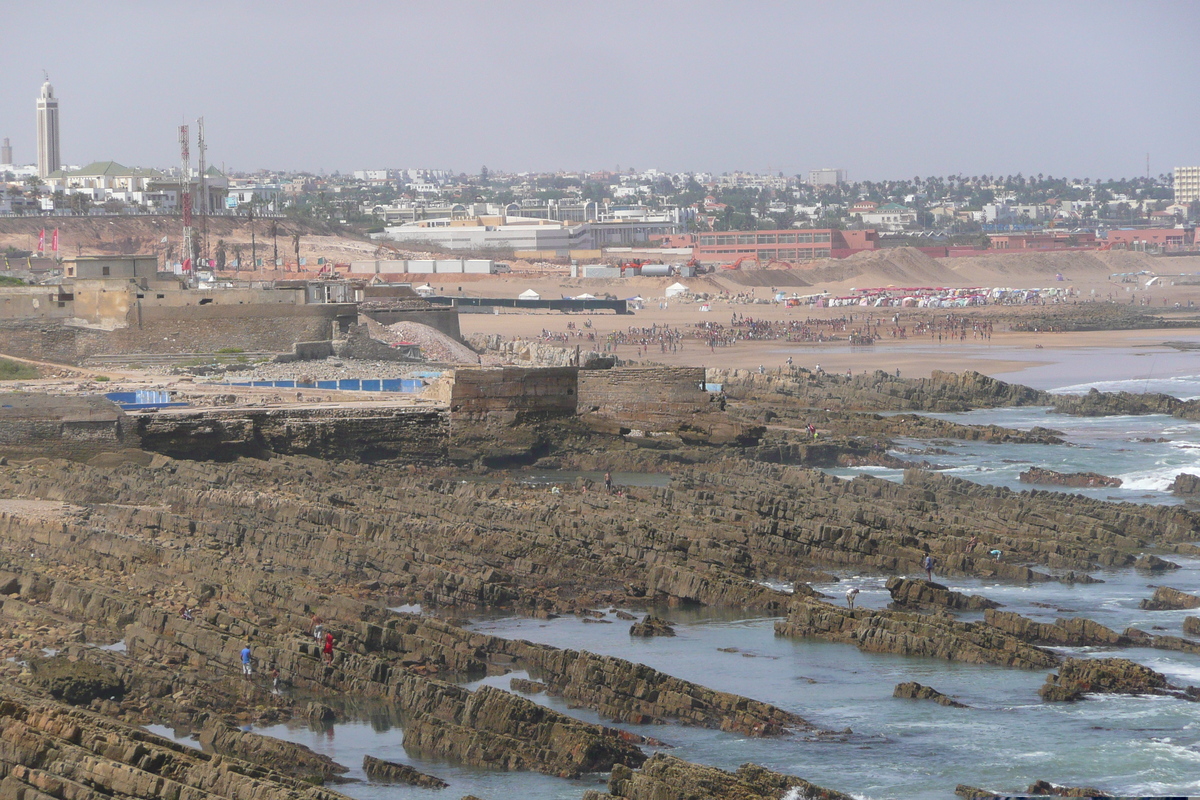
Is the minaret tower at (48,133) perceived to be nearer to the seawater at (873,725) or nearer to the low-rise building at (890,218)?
the low-rise building at (890,218)

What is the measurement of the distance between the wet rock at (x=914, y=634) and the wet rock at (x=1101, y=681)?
0.71m

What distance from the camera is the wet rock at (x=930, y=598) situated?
1995 centimetres

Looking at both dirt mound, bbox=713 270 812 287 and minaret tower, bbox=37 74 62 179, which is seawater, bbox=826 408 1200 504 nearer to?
dirt mound, bbox=713 270 812 287

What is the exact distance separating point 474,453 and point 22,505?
10446 mm

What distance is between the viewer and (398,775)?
44.2 feet

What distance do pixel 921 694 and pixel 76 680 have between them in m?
9.14

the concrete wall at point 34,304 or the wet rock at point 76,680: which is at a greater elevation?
the concrete wall at point 34,304

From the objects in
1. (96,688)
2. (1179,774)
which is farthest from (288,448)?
(1179,774)

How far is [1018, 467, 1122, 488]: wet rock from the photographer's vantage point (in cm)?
3048

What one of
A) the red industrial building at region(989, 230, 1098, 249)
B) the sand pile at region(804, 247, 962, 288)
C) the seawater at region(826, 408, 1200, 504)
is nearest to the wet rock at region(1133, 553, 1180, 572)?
the seawater at region(826, 408, 1200, 504)

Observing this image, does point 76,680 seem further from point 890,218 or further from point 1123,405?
point 890,218

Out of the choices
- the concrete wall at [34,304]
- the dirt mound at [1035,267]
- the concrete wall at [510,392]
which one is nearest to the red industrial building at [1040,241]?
the dirt mound at [1035,267]

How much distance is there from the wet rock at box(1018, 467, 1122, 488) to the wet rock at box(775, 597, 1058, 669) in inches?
502

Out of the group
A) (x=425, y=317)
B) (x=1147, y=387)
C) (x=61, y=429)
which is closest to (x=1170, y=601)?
(x=61, y=429)
